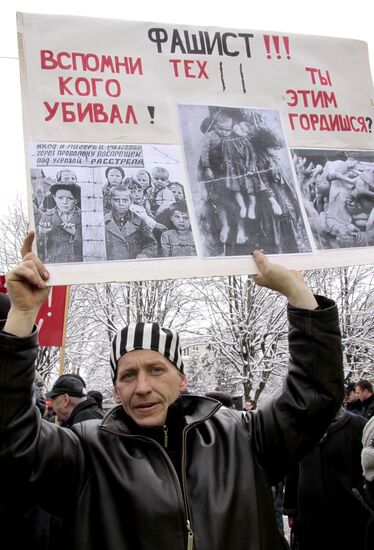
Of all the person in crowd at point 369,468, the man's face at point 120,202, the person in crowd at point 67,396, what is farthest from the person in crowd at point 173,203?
the person in crowd at point 67,396

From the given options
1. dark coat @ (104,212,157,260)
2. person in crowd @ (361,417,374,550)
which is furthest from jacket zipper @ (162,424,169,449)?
person in crowd @ (361,417,374,550)

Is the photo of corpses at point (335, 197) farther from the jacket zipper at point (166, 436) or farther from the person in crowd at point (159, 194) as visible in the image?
the jacket zipper at point (166, 436)

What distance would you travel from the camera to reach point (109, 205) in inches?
89.2

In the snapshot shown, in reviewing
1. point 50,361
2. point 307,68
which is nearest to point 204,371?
point 50,361

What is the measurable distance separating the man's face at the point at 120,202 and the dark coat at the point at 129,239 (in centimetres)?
3

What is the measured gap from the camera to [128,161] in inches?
91.5

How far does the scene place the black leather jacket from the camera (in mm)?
1884

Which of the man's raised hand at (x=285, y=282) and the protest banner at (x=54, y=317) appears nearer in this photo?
the man's raised hand at (x=285, y=282)

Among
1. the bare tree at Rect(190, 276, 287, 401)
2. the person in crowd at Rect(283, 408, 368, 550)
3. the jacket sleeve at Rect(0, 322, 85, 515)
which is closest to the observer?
the jacket sleeve at Rect(0, 322, 85, 515)

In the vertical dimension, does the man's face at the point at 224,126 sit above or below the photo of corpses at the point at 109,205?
above

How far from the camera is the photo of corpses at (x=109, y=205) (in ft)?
7.19

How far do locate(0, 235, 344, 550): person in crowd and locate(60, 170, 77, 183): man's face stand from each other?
272 millimetres

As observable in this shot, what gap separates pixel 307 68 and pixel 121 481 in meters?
1.88

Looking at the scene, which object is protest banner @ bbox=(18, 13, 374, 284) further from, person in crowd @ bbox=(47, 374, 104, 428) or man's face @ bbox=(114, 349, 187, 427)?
person in crowd @ bbox=(47, 374, 104, 428)
